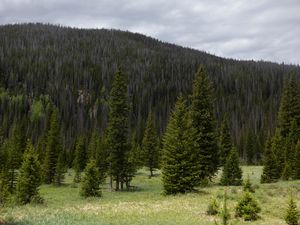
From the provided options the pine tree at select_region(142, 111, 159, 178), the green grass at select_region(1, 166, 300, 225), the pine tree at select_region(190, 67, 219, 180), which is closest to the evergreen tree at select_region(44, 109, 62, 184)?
the pine tree at select_region(142, 111, 159, 178)

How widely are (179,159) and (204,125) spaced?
26.3 feet

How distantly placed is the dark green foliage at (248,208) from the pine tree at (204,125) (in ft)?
59.5

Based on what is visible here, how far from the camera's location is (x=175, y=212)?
26.0 m

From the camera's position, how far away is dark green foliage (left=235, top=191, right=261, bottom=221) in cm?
2428

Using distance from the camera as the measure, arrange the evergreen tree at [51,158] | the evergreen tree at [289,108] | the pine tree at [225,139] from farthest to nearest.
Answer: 1. the evergreen tree at [51,158]
2. the pine tree at [225,139]
3. the evergreen tree at [289,108]

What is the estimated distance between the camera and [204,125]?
146 feet

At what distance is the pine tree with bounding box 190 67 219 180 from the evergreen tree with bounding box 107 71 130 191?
10840mm

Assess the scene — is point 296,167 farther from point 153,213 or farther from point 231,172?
point 153,213

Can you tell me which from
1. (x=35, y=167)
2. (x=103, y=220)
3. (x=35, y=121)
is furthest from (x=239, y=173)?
(x=35, y=121)

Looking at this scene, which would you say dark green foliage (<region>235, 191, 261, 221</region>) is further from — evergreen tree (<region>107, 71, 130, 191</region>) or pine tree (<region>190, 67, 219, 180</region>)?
evergreen tree (<region>107, 71, 130, 191</region>)

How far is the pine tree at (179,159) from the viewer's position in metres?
37.0

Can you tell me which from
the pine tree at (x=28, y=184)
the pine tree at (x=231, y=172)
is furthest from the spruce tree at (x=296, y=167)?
the pine tree at (x=28, y=184)

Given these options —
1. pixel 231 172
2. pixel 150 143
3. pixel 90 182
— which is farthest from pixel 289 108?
pixel 90 182

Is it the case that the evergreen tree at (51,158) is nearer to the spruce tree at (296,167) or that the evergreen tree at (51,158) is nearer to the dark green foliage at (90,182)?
the dark green foliage at (90,182)
